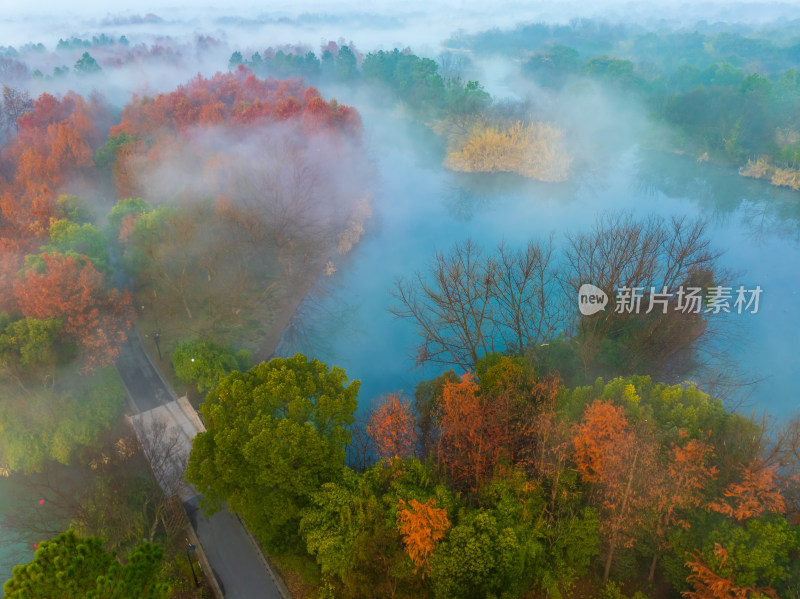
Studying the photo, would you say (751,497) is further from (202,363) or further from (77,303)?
(77,303)

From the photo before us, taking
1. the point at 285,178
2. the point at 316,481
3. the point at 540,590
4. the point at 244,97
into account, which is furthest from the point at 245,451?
the point at 244,97

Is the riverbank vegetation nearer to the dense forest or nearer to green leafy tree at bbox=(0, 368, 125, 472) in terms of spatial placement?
the dense forest

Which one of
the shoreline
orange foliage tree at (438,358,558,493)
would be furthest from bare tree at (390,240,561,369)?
orange foliage tree at (438,358,558,493)

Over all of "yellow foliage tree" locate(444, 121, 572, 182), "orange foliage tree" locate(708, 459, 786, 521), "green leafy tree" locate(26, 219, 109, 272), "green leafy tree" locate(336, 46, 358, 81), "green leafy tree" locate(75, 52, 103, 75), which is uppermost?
"green leafy tree" locate(336, 46, 358, 81)

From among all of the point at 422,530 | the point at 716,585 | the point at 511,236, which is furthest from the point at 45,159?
the point at 716,585

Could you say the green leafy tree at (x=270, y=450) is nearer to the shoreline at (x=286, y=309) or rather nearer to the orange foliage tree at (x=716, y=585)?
the orange foliage tree at (x=716, y=585)

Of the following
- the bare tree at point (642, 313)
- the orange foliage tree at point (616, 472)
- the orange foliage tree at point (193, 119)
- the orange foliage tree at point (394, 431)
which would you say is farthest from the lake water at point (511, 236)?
the orange foliage tree at point (193, 119)
